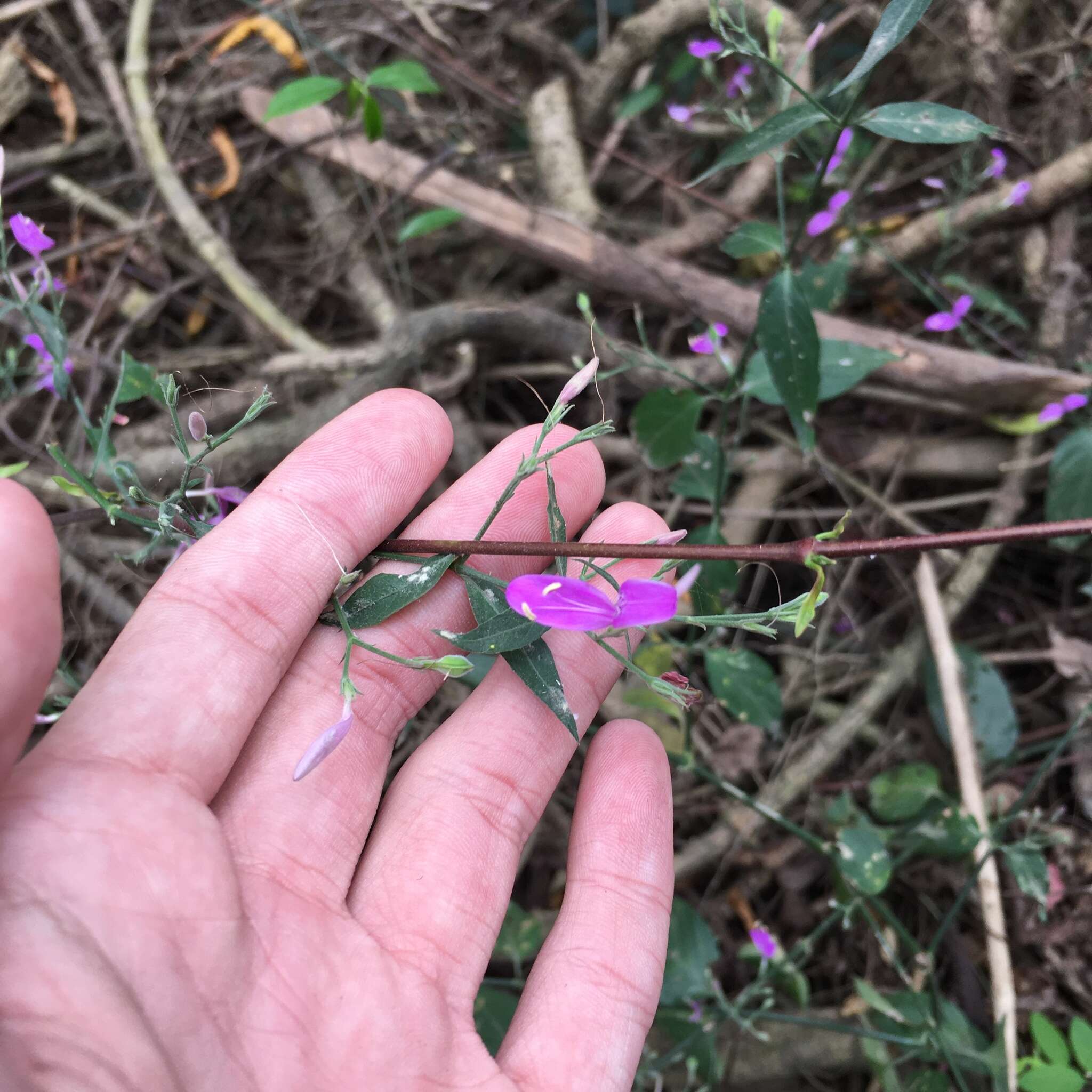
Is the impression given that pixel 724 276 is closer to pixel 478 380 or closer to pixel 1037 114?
pixel 478 380

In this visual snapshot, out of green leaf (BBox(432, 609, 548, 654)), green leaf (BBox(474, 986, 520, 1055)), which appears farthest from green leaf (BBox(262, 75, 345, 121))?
green leaf (BBox(474, 986, 520, 1055))

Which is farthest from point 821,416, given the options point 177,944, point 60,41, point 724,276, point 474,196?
point 60,41

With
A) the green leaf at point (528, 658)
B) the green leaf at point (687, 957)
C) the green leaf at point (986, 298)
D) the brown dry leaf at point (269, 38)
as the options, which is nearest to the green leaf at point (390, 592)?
the green leaf at point (528, 658)

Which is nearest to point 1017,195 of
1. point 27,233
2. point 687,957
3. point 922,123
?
point 922,123

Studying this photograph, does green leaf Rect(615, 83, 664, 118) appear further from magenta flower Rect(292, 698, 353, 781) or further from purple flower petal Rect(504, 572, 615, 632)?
magenta flower Rect(292, 698, 353, 781)

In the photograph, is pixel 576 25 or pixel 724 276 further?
pixel 576 25
